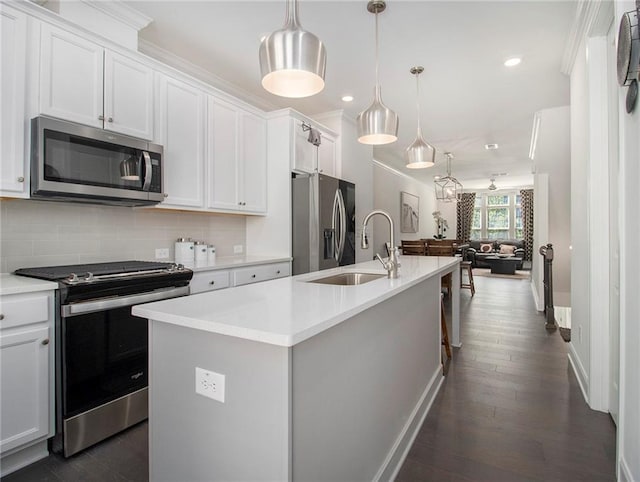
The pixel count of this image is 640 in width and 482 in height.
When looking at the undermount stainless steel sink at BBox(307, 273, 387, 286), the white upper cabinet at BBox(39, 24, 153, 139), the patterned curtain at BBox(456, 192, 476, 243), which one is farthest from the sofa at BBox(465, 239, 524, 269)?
the white upper cabinet at BBox(39, 24, 153, 139)

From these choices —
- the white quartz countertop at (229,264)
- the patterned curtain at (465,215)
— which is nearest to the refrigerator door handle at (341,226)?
the white quartz countertop at (229,264)

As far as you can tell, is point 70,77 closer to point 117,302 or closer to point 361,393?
point 117,302

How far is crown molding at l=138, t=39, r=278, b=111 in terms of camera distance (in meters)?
2.96

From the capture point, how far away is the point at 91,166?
2.19 meters

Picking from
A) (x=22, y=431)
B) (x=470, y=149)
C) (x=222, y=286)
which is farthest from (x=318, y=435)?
(x=470, y=149)

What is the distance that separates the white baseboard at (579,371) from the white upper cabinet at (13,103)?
374cm

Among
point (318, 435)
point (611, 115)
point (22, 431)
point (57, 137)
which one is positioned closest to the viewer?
point (318, 435)

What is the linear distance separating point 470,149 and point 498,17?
4374 mm

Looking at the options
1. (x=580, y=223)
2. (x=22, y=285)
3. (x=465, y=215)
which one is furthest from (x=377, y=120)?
(x=465, y=215)

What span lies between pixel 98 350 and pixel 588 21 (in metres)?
3.64

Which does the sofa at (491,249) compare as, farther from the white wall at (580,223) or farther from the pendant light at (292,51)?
the pendant light at (292,51)

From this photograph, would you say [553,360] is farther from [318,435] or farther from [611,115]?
[318,435]

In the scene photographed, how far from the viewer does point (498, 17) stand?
2.62 m

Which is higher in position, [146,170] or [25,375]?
[146,170]
